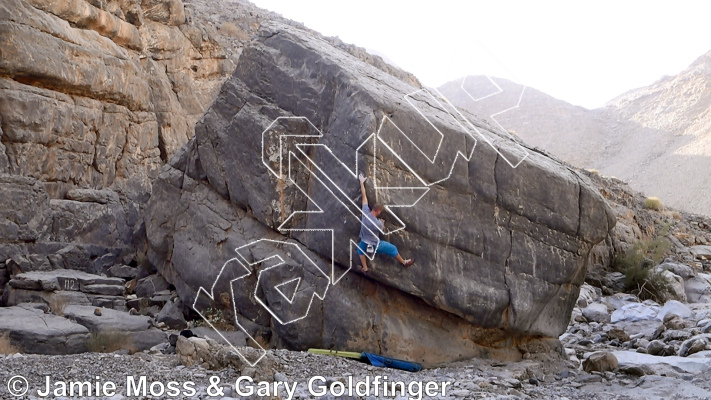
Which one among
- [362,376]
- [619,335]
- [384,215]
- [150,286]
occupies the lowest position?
[150,286]

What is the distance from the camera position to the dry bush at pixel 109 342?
24.9 feet

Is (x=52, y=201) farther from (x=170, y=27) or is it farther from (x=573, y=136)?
(x=573, y=136)

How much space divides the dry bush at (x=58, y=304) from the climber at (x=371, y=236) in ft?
14.4

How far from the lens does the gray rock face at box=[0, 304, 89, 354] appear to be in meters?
7.27

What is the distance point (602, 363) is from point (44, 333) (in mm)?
6609

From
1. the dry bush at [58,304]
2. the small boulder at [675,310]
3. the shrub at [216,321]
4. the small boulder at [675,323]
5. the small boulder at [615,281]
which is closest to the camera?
the shrub at [216,321]

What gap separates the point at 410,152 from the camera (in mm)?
7758

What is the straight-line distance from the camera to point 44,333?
7.39 meters

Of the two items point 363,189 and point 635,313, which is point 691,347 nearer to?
point 635,313

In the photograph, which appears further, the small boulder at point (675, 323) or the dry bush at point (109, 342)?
the small boulder at point (675, 323)

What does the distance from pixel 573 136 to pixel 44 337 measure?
52.0 meters

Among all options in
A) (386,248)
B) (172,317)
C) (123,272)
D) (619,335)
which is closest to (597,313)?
(619,335)

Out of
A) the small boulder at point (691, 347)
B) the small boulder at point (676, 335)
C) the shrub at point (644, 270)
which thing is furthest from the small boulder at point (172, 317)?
the shrub at point (644, 270)

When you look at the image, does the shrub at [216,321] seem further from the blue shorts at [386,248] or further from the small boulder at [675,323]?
the small boulder at [675,323]
